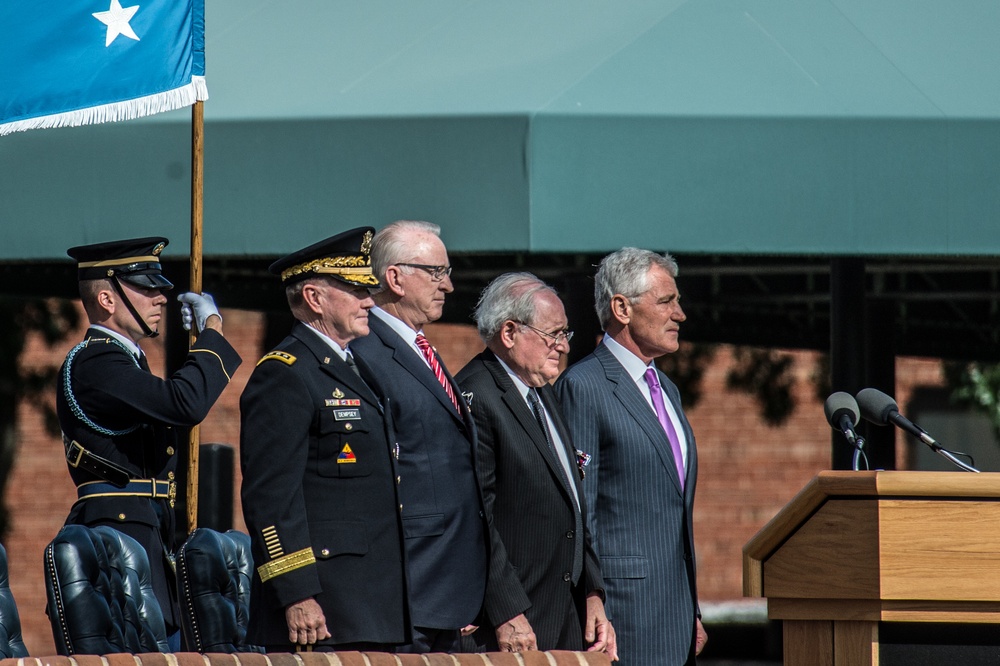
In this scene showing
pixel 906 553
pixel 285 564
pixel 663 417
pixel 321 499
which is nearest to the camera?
pixel 906 553

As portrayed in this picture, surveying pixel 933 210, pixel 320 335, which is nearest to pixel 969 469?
pixel 320 335

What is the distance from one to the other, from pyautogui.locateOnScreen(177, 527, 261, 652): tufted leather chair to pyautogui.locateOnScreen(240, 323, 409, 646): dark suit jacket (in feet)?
1.26

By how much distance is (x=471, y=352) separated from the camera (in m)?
15.5

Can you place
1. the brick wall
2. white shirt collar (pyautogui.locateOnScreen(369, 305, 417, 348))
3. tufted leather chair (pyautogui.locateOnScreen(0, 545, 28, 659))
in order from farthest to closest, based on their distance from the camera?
the brick wall
white shirt collar (pyautogui.locateOnScreen(369, 305, 417, 348))
tufted leather chair (pyautogui.locateOnScreen(0, 545, 28, 659))

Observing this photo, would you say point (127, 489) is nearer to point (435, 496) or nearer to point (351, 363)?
point (351, 363)

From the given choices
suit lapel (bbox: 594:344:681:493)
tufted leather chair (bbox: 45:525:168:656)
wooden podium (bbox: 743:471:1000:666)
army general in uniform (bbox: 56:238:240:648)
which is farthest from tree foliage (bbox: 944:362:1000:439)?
tufted leather chair (bbox: 45:525:168:656)

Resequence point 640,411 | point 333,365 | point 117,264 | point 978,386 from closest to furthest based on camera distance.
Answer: point 333,365, point 117,264, point 640,411, point 978,386

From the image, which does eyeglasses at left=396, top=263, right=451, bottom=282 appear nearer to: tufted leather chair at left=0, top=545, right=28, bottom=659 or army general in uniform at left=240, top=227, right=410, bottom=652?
army general in uniform at left=240, top=227, right=410, bottom=652

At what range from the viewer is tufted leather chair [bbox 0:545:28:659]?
3.82 m

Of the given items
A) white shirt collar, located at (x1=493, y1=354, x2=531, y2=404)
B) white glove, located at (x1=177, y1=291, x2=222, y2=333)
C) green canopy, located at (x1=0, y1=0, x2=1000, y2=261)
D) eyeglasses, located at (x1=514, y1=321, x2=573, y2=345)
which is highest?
green canopy, located at (x1=0, y1=0, x2=1000, y2=261)

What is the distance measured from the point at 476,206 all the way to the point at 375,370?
1.72 m

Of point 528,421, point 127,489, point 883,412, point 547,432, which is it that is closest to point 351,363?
point 528,421

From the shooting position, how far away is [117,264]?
15.2 feet

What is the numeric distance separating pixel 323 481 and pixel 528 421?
2.47ft
